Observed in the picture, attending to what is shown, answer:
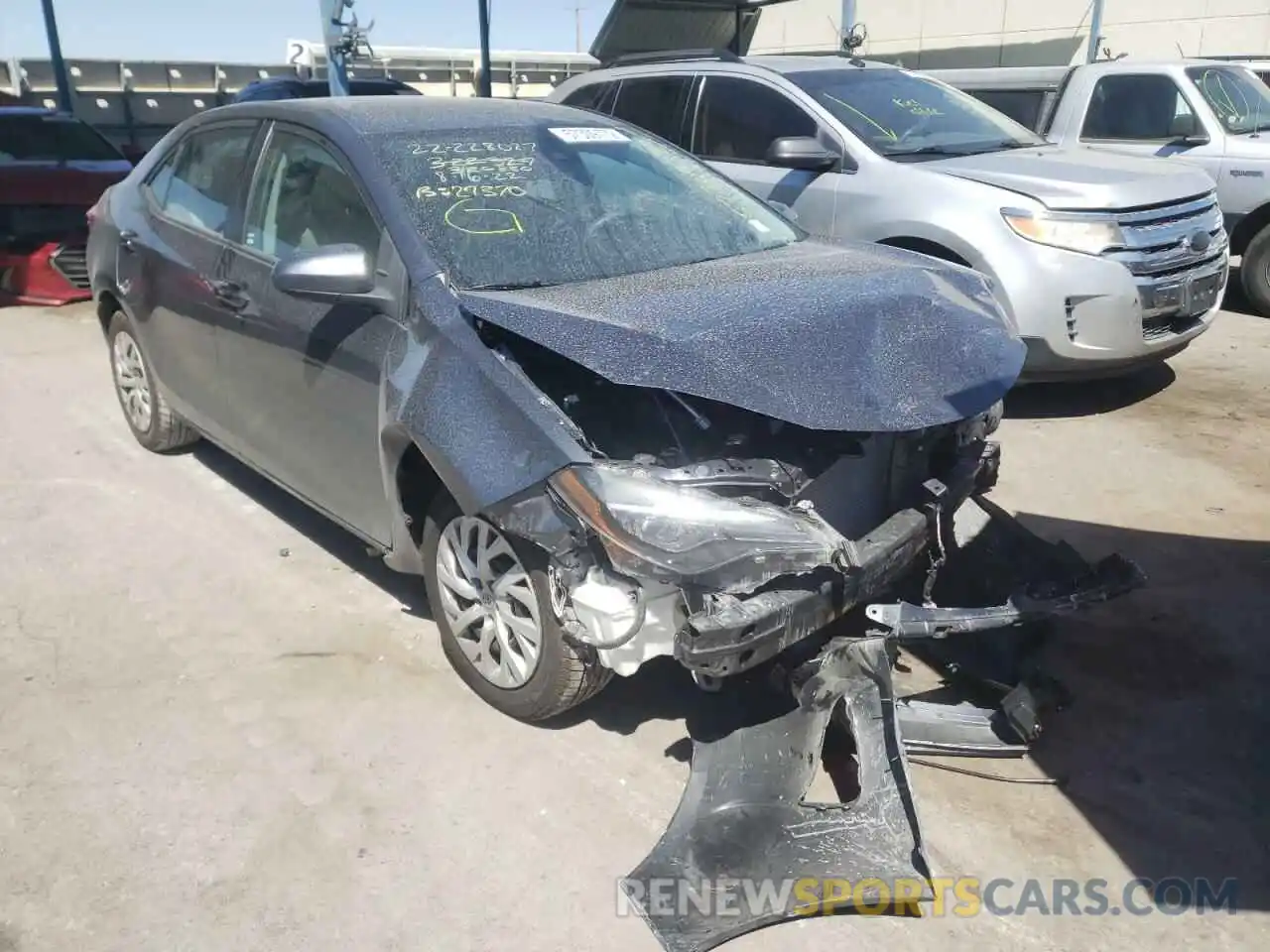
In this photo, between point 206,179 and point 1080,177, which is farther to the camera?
point 1080,177

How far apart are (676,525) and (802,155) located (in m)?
4.04

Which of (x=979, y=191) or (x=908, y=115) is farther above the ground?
(x=908, y=115)

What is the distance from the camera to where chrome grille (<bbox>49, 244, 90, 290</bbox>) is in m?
9.14

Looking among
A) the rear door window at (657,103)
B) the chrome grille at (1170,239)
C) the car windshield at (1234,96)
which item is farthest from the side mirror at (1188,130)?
the rear door window at (657,103)

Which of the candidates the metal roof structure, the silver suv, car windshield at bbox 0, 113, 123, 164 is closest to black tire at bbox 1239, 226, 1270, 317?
the silver suv

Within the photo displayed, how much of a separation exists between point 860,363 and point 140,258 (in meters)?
3.53

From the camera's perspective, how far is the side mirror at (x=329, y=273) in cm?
333

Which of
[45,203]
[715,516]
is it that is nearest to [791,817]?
[715,516]

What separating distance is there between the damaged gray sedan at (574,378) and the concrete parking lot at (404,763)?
36 cm

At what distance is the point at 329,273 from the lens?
3.33 m

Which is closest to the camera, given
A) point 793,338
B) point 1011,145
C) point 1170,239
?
point 793,338

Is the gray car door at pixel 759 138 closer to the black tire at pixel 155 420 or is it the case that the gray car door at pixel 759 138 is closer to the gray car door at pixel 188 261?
the gray car door at pixel 188 261

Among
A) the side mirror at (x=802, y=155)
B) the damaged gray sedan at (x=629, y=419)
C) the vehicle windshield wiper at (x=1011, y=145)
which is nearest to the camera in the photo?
the damaged gray sedan at (x=629, y=419)

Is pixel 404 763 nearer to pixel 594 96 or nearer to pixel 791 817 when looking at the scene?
pixel 791 817
